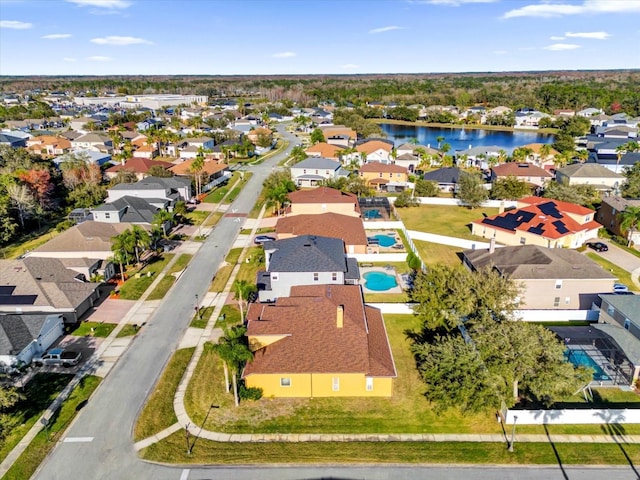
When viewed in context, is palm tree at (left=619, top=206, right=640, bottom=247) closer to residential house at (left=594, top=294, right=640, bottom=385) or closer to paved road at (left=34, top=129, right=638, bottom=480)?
residential house at (left=594, top=294, right=640, bottom=385)

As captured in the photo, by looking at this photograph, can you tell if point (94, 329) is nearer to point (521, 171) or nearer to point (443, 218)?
point (443, 218)

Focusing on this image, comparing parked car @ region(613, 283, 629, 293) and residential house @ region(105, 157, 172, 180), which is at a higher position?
residential house @ region(105, 157, 172, 180)

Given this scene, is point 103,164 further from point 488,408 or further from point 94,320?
point 488,408

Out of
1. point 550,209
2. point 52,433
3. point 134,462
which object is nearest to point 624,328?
point 550,209

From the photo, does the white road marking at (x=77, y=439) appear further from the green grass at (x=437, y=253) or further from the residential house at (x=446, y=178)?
the residential house at (x=446, y=178)

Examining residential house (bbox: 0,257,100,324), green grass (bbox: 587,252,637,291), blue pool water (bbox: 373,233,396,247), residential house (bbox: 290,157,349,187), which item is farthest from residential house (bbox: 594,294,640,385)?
residential house (bbox: 290,157,349,187)

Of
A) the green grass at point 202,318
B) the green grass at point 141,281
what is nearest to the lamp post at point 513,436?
the green grass at point 202,318
